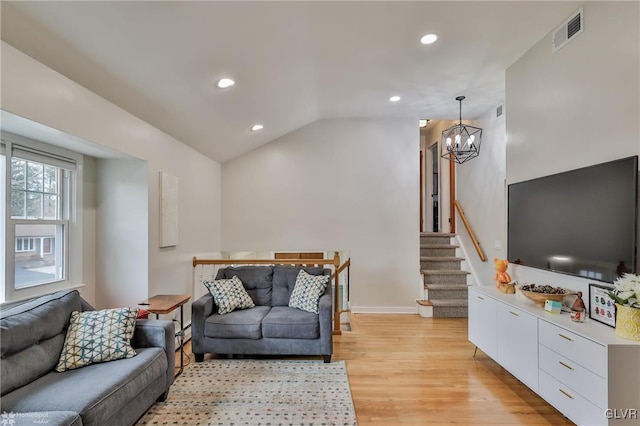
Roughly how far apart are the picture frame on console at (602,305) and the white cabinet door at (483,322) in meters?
0.82

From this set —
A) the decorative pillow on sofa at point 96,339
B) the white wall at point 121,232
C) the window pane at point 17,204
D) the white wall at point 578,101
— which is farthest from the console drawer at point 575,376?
the window pane at point 17,204

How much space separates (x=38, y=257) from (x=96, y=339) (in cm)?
111

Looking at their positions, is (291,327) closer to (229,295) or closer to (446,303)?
(229,295)

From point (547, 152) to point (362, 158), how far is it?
2.79 meters

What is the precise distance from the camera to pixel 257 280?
3.93m

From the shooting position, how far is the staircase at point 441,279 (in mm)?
4898

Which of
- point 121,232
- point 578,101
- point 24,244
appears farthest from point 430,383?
point 24,244

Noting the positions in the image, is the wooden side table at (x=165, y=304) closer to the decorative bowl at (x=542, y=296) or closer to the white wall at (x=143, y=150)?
the white wall at (x=143, y=150)

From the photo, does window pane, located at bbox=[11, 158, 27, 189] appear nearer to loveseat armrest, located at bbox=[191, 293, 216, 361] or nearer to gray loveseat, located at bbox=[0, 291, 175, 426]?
gray loveseat, located at bbox=[0, 291, 175, 426]

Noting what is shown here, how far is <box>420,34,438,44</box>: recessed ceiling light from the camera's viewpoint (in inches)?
109

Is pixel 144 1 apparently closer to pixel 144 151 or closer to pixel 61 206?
pixel 144 151

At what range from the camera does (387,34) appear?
2705 millimetres

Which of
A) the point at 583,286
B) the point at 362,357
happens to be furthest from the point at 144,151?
the point at 583,286

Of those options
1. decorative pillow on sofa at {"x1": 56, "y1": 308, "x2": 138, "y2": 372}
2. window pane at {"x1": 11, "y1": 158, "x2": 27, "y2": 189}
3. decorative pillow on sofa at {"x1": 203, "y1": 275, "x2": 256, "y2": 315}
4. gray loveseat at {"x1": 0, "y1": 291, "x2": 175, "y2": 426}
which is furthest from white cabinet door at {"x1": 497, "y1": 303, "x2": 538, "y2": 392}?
window pane at {"x1": 11, "y1": 158, "x2": 27, "y2": 189}
